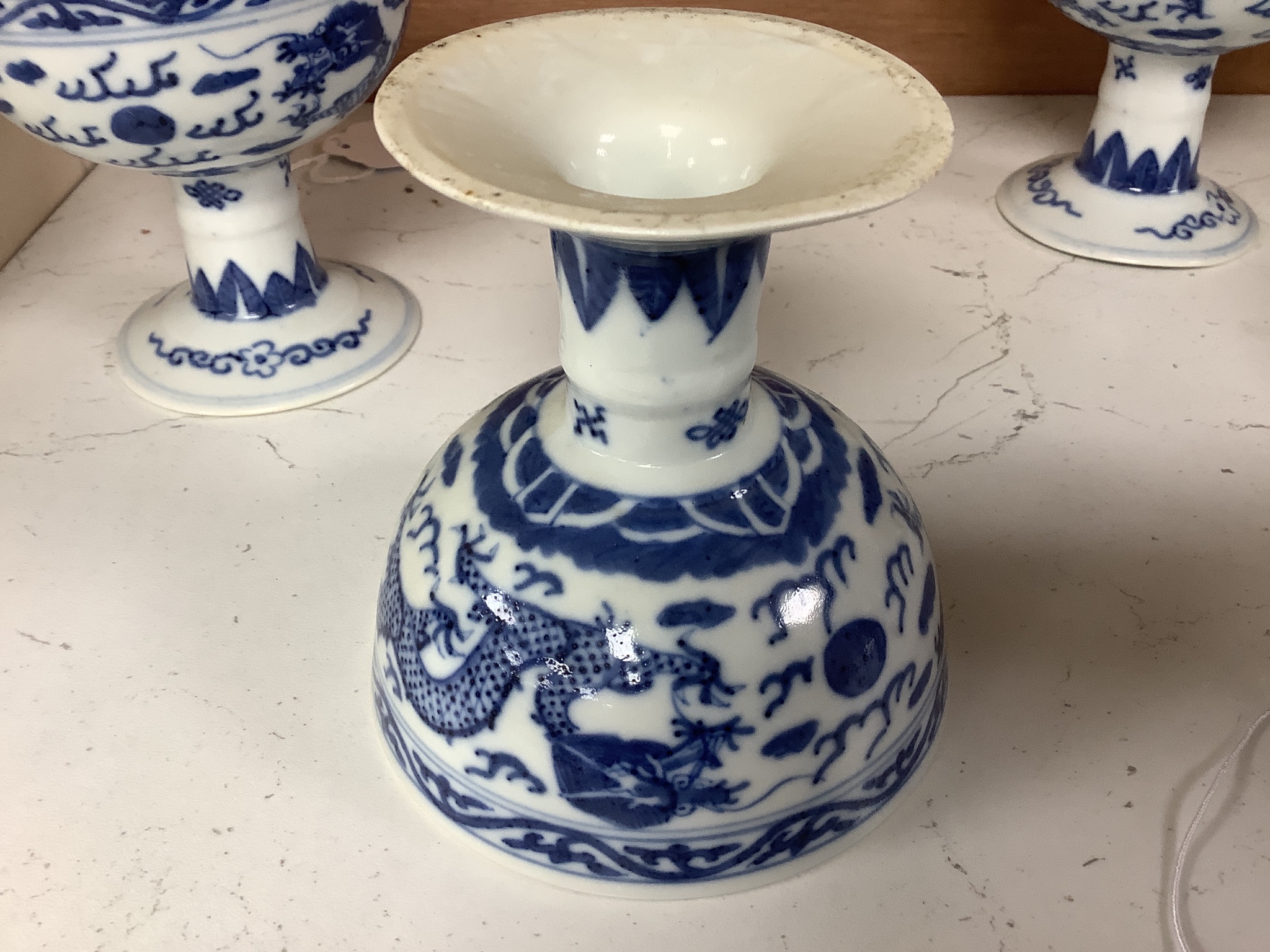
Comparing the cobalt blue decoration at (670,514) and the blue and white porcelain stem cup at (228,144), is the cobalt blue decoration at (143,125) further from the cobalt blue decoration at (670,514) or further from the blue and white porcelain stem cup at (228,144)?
the cobalt blue decoration at (670,514)

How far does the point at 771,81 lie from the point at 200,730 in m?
0.42

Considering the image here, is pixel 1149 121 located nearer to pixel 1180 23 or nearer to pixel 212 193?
pixel 1180 23

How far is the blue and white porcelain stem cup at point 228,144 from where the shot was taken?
0.68 metres

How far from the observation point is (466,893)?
0.52 m

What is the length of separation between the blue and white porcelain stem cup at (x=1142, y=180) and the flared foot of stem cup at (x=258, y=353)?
57 centimetres

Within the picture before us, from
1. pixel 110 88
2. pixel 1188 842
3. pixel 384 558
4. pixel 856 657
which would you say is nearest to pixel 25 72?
pixel 110 88

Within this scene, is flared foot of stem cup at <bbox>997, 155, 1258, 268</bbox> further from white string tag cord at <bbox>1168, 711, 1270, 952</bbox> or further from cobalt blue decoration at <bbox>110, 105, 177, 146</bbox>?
cobalt blue decoration at <bbox>110, 105, 177, 146</bbox>

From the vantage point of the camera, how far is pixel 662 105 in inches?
20.4

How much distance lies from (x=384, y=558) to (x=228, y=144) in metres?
0.28

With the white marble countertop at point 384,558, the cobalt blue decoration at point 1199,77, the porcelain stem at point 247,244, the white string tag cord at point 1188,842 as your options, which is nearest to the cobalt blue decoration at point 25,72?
the porcelain stem at point 247,244

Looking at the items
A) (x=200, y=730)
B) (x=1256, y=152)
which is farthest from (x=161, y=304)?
(x=1256, y=152)

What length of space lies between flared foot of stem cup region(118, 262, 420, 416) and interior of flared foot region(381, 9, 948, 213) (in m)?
0.39

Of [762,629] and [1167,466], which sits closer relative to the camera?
[762,629]

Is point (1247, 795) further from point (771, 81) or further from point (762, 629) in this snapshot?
point (771, 81)
